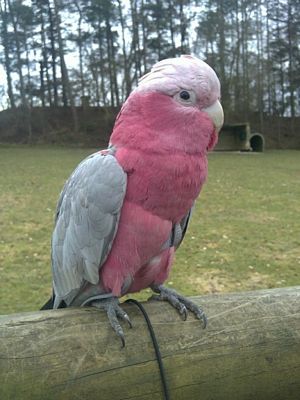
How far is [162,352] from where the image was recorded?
51.4 inches

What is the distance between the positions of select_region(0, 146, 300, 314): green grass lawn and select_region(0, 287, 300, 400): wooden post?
2788mm

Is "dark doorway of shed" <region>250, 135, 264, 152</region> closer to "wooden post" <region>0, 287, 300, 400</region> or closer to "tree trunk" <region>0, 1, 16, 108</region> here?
"tree trunk" <region>0, 1, 16, 108</region>

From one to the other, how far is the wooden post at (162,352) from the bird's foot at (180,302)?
24 mm

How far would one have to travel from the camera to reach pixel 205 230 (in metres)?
6.72

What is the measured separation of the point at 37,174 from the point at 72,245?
1081 cm

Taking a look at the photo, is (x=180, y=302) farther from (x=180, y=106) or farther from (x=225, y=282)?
(x=225, y=282)

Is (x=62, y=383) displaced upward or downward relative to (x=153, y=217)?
downward

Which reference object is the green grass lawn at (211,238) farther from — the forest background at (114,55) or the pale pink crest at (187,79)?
the forest background at (114,55)

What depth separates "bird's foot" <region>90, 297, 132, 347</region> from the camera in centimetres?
135

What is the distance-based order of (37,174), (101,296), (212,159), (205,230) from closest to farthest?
(101,296), (205,230), (37,174), (212,159)

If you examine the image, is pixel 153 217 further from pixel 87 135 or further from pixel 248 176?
pixel 87 135

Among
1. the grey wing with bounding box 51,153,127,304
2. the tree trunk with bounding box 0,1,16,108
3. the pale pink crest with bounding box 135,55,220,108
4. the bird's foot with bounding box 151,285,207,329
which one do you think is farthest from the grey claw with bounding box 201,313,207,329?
the tree trunk with bounding box 0,1,16,108

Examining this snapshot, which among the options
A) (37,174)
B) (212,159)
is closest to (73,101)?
(212,159)

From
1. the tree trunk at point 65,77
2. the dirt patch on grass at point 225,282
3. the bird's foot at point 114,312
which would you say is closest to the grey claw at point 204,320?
the bird's foot at point 114,312
